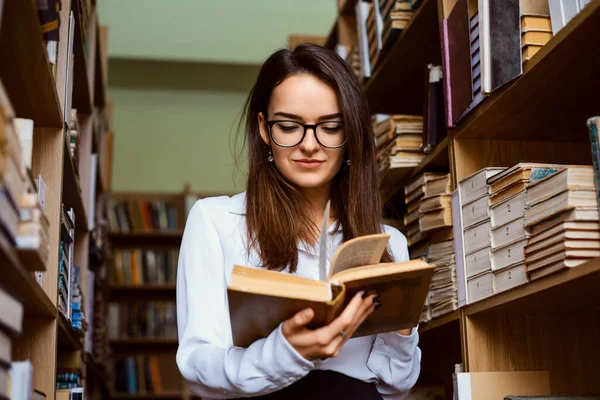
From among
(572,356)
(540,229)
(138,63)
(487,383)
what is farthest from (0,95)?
(138,63)

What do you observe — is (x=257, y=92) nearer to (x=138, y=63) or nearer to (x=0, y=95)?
(x=0, y=95)

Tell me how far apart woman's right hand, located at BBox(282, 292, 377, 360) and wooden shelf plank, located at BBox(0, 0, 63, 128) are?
71 cm

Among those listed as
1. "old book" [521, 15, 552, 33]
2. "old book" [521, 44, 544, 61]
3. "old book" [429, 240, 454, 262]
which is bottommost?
"old book" [429, 240, 454, 262]

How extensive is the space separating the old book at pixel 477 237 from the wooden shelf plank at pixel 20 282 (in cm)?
100

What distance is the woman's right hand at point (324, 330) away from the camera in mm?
1208

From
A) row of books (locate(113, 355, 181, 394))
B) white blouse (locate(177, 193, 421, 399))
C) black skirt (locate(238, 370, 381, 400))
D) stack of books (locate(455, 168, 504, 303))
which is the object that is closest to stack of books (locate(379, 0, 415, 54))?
stack of books (locate(455, 168, 504, 303))

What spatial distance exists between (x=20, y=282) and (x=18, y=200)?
9.1 inches

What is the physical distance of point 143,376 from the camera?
578 centimetres

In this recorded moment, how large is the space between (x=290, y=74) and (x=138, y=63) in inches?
186

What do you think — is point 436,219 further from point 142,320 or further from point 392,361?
point 142,320

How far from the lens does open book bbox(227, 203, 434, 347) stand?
3.78ft

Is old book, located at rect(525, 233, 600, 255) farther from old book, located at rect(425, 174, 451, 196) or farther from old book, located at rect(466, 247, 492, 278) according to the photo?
old book, located at rect(425, 174, 451, 196)

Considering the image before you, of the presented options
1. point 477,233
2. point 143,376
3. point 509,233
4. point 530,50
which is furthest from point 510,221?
point 143,376

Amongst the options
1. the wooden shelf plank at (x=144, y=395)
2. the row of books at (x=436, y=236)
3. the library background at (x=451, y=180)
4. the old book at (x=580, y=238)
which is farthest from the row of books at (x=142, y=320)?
the old book at (x=580, y=238)
